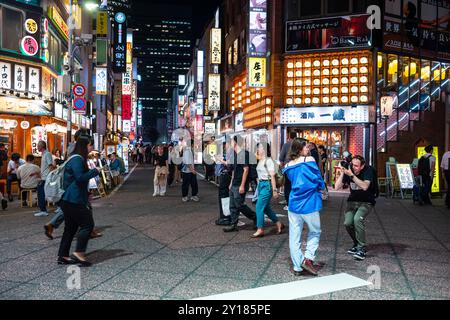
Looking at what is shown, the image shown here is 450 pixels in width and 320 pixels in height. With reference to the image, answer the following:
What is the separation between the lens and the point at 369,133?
19.5 metres

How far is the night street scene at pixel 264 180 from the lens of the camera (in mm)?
5887

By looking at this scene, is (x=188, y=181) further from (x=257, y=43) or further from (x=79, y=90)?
(x=257, y=43)

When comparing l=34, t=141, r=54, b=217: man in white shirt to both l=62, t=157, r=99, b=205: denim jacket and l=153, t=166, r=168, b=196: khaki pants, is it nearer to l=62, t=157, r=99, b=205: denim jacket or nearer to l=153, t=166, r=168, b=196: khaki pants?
l=153, t=166, r=168, b=196: khaki pants

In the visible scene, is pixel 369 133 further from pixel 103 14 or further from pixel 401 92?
pixel 103 14

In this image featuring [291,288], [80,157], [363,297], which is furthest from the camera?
[80,157]

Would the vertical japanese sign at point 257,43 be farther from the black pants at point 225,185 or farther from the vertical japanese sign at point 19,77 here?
the black pants at point 225,185

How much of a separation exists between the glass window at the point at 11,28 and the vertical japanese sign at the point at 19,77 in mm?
786

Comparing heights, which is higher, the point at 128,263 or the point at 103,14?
the point at 103,14

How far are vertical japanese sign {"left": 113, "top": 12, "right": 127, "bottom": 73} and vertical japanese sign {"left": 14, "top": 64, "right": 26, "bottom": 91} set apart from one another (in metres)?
25.6

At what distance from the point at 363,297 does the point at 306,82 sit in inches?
654

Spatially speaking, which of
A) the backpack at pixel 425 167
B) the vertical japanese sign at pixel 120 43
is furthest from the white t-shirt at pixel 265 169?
the vertical japanese sign at pixel 120 43
